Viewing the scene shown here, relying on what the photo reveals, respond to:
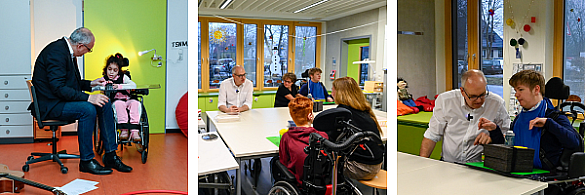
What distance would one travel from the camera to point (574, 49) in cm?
207

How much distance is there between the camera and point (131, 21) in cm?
232

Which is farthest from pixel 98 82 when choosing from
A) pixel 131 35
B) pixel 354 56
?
pixel 354 56

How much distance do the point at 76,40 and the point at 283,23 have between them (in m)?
1.37

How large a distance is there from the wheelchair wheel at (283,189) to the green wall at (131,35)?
0.96 metres

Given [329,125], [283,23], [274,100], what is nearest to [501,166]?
[329,125]

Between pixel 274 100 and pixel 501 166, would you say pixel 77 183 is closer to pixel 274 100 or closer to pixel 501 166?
pixel 274 100

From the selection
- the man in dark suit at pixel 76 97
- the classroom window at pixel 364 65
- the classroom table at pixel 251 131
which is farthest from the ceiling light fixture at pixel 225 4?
the man in dark suit at pixel 76 97

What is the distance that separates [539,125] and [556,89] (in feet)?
0.75

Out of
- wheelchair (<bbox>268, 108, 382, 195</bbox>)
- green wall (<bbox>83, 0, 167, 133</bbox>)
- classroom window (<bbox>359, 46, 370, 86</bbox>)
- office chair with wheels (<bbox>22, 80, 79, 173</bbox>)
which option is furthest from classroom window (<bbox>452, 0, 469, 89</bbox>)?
office chair with wheels (<bbox>22, 80, 79, 173</bbox>)

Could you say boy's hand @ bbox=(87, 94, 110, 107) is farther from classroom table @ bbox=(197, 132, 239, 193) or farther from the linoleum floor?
classroom table @ bbox=(197, 132, 239, 193)

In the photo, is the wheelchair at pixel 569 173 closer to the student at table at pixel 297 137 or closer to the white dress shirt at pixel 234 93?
the student at table at pixel 297 137

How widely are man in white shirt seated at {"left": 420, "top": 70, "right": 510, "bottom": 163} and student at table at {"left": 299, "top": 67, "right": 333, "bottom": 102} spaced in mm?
729

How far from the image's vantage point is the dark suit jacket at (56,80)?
226cm

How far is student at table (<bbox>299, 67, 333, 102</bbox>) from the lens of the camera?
195 centimetres
